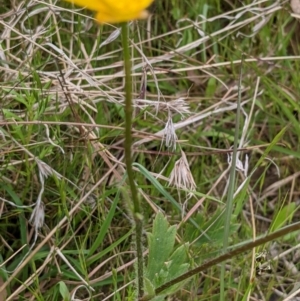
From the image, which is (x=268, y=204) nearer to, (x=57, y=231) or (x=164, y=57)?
(x=164, y=57)

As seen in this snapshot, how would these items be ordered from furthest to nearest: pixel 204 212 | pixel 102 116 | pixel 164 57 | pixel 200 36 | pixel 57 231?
pixel 200 36 → pixel 164 57 → pixel 102 116 → pixel 204 212 → pixel 57 231

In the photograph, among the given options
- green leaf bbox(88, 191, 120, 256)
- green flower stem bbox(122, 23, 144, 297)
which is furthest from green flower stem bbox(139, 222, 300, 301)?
green leaf bbox(88, 191, 120, 256)

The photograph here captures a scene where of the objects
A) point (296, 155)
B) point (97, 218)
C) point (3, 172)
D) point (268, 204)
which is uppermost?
point (3, 172)

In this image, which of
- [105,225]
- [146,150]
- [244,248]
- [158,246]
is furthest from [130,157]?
[146,150]

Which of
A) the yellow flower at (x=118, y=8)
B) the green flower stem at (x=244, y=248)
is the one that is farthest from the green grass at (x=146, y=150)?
the yellow flower at (x=118, y=8)

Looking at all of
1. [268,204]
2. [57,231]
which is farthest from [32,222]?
[268,204]

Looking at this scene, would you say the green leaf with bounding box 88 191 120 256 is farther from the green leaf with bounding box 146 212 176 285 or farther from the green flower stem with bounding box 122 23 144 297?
the green flower stem with bounding box 122 23 144 297
